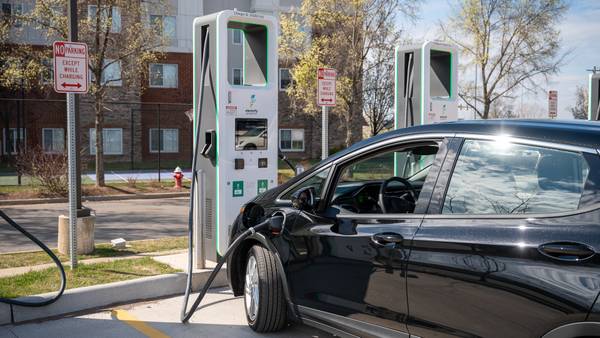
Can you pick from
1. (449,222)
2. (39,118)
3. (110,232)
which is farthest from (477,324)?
(39,118)

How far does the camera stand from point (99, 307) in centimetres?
584

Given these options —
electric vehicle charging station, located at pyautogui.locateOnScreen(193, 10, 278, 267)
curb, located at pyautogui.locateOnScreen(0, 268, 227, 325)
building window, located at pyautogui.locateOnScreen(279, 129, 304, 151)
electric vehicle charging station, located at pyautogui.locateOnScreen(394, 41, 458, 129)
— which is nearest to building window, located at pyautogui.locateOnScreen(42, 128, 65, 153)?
building window, located at pyautogui.locateOnScreen(279, 129, 304, 151)

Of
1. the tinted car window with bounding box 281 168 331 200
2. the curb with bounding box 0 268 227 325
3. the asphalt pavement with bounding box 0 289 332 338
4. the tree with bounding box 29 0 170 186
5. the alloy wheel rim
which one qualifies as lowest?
the asphalt pavement with bounding box 0 289 332 338

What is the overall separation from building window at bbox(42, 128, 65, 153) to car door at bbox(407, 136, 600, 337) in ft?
94.0

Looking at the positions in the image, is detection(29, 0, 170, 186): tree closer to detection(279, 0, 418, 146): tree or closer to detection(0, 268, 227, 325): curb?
detection(279, 0, 418, 146): tree

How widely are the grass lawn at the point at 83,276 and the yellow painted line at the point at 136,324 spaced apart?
0.57m

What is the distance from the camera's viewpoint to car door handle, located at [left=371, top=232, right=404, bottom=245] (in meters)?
3.59

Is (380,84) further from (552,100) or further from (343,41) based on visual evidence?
(552,100)

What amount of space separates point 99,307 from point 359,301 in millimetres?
3083

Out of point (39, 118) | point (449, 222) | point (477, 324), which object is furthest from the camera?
point (39, 118)

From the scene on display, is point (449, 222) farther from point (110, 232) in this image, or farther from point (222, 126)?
point (110, 232)

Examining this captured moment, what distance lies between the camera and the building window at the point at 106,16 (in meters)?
17.5

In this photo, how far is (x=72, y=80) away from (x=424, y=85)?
18.7 feet

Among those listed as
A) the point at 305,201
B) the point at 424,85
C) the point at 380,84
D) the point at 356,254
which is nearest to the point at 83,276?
the point at 305,201
